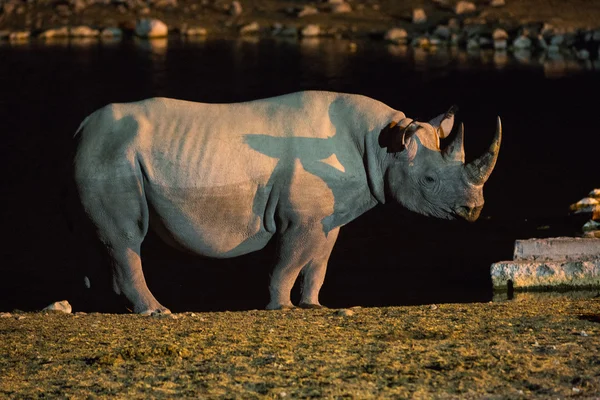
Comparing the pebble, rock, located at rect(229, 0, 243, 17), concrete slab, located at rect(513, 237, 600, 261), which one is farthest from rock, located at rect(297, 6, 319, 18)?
the pebble

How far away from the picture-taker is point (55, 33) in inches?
1212

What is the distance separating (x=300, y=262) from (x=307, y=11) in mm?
21833

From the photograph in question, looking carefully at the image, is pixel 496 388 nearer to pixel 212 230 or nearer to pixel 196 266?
pixel 212 230

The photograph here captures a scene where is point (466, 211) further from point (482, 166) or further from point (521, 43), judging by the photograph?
point (521, 43)

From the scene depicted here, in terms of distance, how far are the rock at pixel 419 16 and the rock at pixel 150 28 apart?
17.7 feet

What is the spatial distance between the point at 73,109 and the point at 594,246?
454 inches

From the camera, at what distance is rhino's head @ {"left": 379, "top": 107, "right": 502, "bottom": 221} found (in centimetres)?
1053

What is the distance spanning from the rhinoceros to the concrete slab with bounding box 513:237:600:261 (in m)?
2.00

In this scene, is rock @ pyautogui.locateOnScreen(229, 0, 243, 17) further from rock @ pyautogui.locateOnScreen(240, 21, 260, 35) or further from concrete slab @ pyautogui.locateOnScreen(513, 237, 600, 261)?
concrete slab @ pyautogui.locateOnScreen(513, 237, 600, 261)

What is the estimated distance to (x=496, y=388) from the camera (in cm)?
770

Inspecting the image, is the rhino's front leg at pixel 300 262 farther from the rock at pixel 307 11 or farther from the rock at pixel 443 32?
the rock at pixel 307 11

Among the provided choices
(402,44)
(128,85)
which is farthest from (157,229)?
(402,44)

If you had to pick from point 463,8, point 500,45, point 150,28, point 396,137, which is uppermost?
point 396,137

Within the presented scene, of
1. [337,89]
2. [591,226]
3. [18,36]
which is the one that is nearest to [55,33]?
[18,36]
